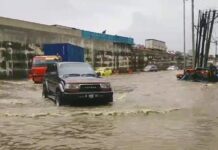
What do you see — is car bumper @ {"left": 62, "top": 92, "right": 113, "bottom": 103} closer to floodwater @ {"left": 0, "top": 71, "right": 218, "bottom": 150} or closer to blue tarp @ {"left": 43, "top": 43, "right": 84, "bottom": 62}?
floodwater @ {"left": 0, "top": 71, "right": 218, "bottom": 150}

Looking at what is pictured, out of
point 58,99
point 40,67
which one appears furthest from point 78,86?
point 40,67

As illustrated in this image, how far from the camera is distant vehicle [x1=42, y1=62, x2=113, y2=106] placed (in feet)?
57.3

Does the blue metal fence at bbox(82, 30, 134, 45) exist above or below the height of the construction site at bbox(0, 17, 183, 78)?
above

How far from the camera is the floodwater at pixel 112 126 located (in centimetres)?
1015

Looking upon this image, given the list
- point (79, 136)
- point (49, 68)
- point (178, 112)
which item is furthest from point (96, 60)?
point (79, 136)

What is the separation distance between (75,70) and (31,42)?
108 ft

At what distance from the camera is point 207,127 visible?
1262 centimetres

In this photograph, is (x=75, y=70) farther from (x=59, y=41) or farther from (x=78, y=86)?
(x=59, y=41)

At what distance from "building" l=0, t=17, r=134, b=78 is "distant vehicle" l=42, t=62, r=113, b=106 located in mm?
26668

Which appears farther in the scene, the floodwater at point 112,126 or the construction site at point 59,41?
the construction site at point 59,41

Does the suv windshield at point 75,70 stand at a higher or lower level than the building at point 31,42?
lower

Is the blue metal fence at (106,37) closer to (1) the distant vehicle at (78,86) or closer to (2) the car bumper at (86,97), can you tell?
(1) the distant vehicle at (78,86)

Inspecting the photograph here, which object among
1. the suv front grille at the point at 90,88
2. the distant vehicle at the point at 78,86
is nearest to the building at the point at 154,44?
the distant vehicle at the point at 78,86

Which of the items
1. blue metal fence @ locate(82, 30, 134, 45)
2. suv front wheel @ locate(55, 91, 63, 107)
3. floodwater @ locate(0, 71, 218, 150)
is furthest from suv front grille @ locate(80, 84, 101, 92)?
blue metal fence @ locate(82, 30, 134, 45)
